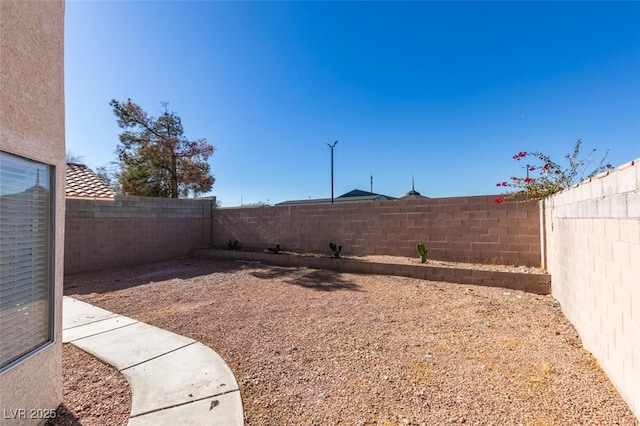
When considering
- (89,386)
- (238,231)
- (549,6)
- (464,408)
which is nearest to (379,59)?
(549,6)

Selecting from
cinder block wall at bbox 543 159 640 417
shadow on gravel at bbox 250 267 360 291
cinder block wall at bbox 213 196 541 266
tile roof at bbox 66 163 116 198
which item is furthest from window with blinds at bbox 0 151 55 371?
tile roof at bbox 66 163 116 198

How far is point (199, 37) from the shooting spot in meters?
8.02

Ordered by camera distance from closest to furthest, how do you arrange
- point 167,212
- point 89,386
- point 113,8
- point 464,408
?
point 464,408 → point 89,386 → point 113,8 → point 167,212

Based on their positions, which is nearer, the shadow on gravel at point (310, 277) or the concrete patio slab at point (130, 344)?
the concrete patio slab at point (130, 344)

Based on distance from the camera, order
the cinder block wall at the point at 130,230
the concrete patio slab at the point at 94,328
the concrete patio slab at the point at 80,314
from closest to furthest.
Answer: the concrete patio slab at the point at 94,328 < the concrete patio slab at the point at 80,314 < the cinder block wall at the point at 130,230

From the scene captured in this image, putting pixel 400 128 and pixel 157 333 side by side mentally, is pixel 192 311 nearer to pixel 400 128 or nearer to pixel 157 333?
pixel 157 333

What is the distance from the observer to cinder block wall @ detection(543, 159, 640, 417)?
2.07 metres

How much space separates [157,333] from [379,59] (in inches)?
391

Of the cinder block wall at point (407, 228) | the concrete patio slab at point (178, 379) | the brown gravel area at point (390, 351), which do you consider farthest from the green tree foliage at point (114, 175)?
the concrete patio slab at point (178, 379)

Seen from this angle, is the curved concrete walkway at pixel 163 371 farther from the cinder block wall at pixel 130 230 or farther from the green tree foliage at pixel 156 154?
the green tree foliage at pixel 156 154

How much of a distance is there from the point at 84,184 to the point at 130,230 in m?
2.54

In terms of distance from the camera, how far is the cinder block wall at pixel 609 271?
2.07 metres

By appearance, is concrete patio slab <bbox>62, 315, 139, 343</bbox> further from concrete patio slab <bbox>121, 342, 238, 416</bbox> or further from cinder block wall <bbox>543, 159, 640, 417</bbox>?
cinder block wall <bbox>543, 159, 640, 417</bbox>

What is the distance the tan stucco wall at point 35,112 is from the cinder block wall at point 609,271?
412 cm
